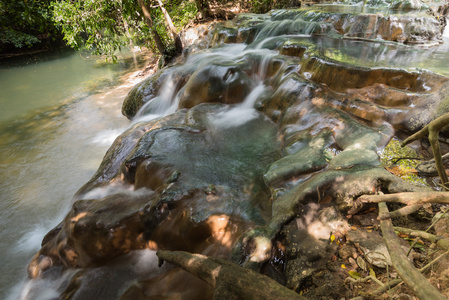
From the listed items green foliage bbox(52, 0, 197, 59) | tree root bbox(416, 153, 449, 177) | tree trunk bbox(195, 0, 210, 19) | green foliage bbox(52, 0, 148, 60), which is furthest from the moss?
tree trunk bbox(195, 0, 210, 19)

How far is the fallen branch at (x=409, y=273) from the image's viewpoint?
1.11 m

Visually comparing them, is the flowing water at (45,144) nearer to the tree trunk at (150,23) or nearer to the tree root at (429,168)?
the tree trunk at (150,23)

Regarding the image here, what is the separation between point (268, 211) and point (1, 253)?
14.2 feet

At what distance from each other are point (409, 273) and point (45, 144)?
8110mm

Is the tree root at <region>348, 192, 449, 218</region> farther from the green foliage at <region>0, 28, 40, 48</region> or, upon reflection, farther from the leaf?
the green foliage at <region>0, 28, 40, 48</region>

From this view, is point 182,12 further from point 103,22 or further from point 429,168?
point 429,168

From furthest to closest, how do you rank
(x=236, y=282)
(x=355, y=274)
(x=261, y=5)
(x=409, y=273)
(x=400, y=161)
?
1. (x=261, y=5)
2. (x=400, y=161)
3. (x=355, y=274)
4. (x=236, y=282)
5. (x=409, y=273)

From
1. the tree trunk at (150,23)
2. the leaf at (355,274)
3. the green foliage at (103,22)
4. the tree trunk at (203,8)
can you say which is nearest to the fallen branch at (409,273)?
the leaf at (355,274)

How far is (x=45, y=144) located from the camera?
265 inches

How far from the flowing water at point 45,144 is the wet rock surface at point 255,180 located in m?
0.97

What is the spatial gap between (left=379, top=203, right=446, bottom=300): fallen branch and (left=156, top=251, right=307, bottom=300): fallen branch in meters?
0.53

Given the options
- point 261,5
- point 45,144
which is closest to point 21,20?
point 45,144

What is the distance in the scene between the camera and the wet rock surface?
2219mm

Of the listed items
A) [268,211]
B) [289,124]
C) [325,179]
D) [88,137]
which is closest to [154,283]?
[268,211]
